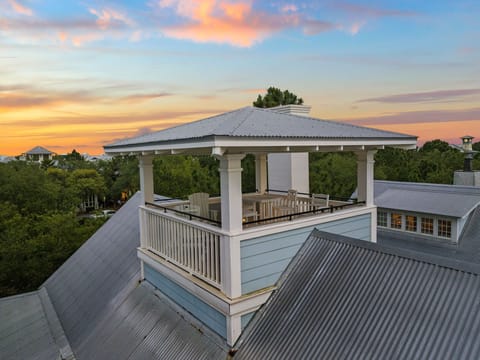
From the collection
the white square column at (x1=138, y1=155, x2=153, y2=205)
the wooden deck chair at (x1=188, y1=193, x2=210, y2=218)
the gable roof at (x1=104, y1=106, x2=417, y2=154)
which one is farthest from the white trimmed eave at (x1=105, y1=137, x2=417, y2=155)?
the wooden deck chair at (x1=188, y1=193, x2=210, y2=218)

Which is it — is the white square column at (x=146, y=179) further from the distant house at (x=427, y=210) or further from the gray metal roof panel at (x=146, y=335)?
the distant house at (x=427, y=210)

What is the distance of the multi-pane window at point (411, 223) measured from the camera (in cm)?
979

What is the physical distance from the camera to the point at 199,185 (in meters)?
32.4

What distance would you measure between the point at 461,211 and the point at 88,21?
1322 centimetres

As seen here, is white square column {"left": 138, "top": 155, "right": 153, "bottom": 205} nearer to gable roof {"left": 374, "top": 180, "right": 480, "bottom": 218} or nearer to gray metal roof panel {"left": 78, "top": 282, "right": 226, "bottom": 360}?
gray metal roof panel {"left": 78, "top": 282, "right": 226, "bottom": 360}

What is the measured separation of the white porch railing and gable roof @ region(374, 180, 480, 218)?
760cm

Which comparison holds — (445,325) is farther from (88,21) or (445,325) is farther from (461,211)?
(88,21)

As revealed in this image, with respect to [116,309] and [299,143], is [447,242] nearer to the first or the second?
[299,143]

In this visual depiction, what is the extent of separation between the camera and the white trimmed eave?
11.8 feet

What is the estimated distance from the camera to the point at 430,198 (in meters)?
9.72

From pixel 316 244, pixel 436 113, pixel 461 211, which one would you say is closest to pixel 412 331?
pixel 316 244

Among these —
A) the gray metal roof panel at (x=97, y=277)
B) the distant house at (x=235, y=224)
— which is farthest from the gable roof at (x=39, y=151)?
the distant house at (x=235, y=224)

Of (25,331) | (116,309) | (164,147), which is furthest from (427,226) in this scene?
(25,331)

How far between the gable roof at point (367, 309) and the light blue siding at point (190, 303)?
425 mm
